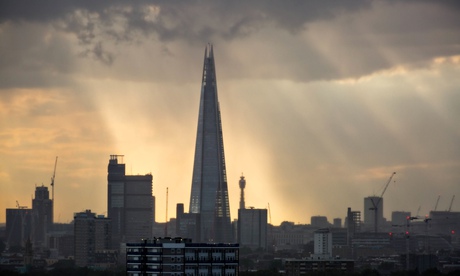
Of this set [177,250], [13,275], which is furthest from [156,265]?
[13,275]

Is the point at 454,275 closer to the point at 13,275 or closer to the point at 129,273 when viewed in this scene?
the point at 13,275

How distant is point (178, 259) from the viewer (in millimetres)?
120312

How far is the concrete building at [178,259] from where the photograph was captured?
120 meters

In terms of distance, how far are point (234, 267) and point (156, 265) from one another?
18.8 ft

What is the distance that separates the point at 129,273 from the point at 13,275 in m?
77.6

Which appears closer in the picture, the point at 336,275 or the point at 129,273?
the point at 129,273

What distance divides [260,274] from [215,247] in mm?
77921

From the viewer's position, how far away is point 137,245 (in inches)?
4759

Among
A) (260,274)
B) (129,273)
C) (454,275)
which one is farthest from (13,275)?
(129,273)

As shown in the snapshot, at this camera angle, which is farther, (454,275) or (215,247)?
(454,275)

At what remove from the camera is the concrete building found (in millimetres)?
119938

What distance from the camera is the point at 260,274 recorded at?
200 meters

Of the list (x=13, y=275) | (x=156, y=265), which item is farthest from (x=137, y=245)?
(x=13, y=275)

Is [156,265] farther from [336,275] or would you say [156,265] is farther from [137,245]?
[336,275]
